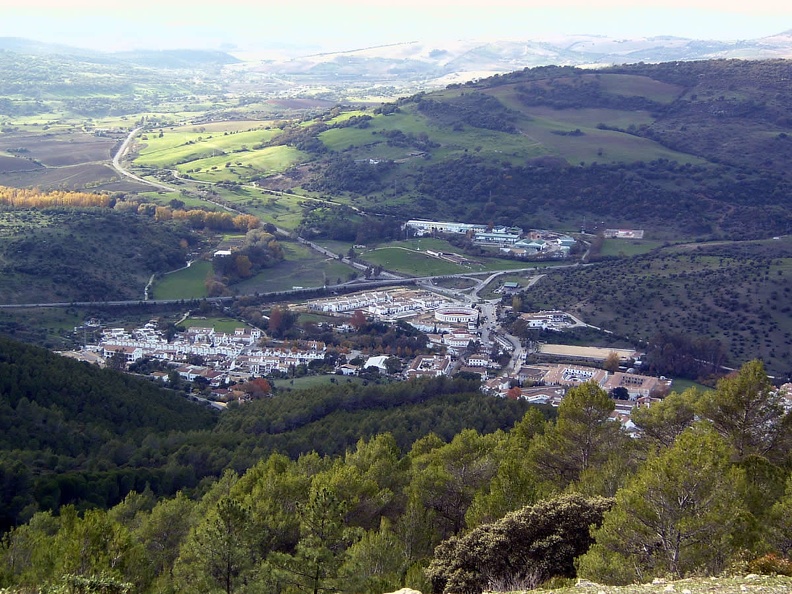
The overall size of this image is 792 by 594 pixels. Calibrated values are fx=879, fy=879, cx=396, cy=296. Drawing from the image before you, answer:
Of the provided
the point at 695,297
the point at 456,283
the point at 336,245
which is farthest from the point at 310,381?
the point at 336,245

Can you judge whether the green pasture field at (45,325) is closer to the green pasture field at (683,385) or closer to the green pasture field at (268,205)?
the green pasture field at (268,205)

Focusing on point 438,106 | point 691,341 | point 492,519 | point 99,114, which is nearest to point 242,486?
point 492,519

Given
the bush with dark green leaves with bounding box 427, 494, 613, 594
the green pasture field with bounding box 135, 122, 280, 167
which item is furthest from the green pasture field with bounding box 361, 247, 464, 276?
the bush with dark green leaves with bounding box 427, 494, 613, 594

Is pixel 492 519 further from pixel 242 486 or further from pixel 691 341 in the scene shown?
pixel 691 341

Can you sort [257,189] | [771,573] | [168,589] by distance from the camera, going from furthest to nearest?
[257,189], [168,589], [771,573]

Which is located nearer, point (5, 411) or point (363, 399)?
point (5, 411)

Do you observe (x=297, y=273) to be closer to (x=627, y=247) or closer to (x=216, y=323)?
(x=216, y=323)

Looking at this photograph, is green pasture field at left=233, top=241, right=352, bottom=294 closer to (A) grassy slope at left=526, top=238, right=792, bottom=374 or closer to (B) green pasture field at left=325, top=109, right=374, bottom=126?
(A) grassy slope at left=526, top=238, right=792, bottom=374
